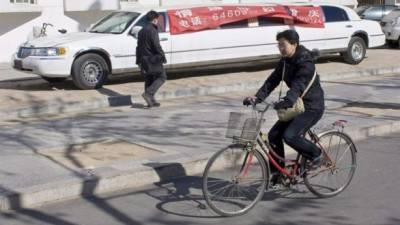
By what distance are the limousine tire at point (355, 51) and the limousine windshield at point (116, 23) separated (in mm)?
5912

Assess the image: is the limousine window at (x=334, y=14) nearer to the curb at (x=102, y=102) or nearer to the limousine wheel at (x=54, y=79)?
the curb at (x=102, y=102)

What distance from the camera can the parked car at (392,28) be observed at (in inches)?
838

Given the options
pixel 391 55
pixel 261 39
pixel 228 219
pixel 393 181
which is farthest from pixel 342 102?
pixel 391 55

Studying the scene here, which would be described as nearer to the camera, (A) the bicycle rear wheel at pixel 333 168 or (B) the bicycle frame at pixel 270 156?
(B) the bicycle frame at pixel 270 156

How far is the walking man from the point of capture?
10.7 m

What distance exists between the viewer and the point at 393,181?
673 centimetres

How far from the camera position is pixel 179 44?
13430mm

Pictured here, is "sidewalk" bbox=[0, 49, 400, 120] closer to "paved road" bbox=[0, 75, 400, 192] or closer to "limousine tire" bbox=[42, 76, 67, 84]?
"limousine tire" bbox=[42, 76, 67, 84]

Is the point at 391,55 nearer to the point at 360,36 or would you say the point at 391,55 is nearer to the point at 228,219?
the point at 360,36

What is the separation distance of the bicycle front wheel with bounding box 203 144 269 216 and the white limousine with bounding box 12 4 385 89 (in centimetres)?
699

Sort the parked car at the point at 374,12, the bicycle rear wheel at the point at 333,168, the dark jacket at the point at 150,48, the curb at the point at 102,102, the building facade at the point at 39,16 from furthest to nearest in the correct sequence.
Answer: the parked car at the point at 374,12 < the building facade at the point at 39,16 < the dark jacket at the point at 150,48 < the curb at the point at 102,102 < the bicycle rear wheel at the point at 333,168

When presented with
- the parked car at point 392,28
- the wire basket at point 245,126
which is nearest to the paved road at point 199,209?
the wire basket at point 245,126

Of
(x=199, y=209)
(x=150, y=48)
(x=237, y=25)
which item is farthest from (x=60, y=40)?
(x=199, y=209)

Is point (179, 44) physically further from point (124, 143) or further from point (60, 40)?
point (124, 143)
